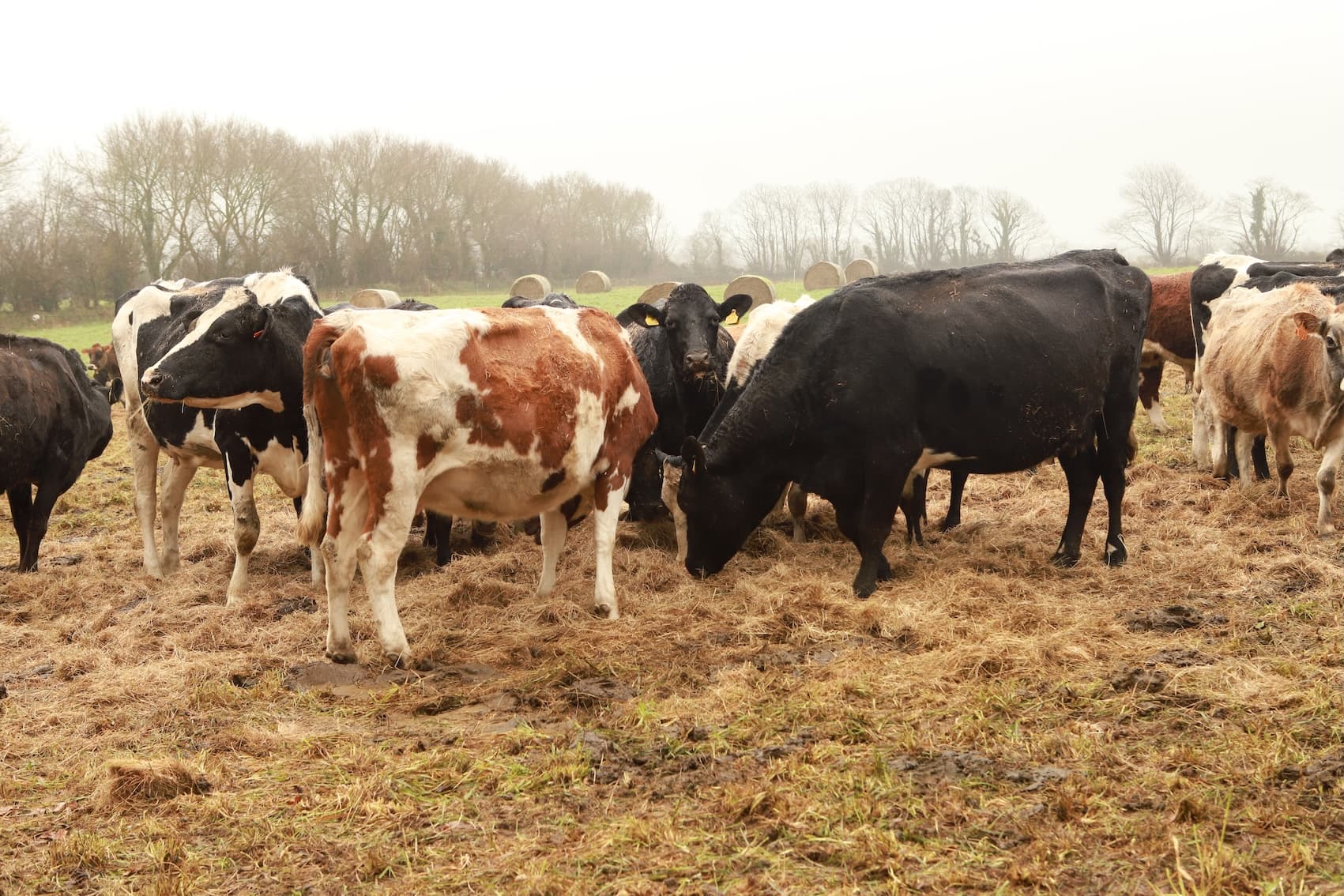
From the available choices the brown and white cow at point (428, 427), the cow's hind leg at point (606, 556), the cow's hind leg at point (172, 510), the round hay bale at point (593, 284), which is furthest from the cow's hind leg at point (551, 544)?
the round hay bale at point (593, 284)

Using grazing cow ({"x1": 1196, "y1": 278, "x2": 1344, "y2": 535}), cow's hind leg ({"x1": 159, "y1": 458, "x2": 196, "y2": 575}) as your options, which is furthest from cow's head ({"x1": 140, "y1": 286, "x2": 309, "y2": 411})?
grazing cow ({"x1": 1196, "y1": 278, "x2": 1344, "y2": 535})

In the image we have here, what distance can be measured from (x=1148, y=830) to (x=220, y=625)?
560cm

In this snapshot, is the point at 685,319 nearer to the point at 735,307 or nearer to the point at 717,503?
the point at 735,307

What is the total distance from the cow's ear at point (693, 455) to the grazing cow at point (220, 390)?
270cm

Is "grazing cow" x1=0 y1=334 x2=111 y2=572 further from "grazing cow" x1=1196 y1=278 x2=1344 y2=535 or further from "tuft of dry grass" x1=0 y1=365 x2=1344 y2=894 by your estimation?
"grazing cow" x1=1196 y1=278 x2=1344 y2=535

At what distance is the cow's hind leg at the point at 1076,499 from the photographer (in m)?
7.95

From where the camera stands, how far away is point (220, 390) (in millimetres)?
7133

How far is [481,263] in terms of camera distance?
59.4 m

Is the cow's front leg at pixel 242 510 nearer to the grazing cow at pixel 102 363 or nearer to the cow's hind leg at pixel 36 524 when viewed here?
the cow's hind leg at pixel 36 524

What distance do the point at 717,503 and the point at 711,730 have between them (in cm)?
307

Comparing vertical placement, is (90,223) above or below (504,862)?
above

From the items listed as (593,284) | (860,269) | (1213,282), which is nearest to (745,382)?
(1213,282)

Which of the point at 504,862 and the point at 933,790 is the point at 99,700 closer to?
the point at 504,862

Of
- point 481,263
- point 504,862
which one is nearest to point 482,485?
point 504,862
